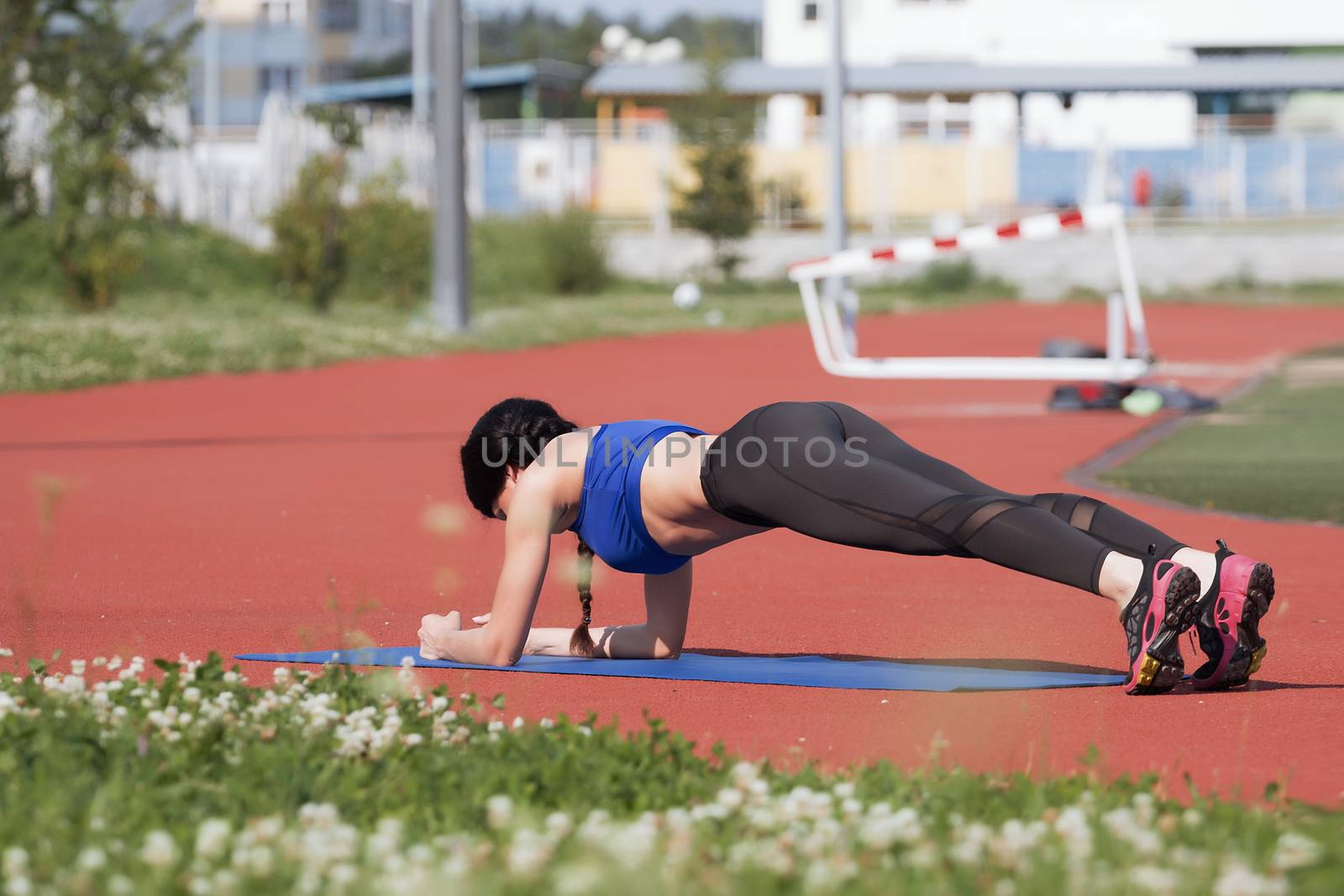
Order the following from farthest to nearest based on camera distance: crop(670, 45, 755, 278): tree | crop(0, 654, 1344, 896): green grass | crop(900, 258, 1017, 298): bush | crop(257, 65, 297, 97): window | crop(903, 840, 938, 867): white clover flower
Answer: crop(257, 65, 297, 97): window
crop(900, 258, 1017, 298): bush
crop(670, 45, 755, 278): tree
crop(903, 840, 938, 867): white clover flower
crop(0, 654, 1344, 896): green grass

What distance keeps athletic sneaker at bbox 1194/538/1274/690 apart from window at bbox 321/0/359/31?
88.9m

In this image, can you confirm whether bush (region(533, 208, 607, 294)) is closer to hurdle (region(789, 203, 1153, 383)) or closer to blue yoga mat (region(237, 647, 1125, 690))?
hurdle (region(789, 203, 1153, 383))

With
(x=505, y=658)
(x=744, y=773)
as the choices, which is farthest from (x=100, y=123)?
(x=744, y=773)

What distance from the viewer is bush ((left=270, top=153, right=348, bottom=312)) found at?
2427cm

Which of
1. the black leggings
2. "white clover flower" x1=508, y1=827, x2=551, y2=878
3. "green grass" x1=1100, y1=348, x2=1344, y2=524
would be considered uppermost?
the black leggings

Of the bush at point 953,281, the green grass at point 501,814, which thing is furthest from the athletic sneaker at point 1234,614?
the bush at point 953,281

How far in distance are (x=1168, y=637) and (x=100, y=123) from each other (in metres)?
21.1

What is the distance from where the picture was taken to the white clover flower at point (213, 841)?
10.3 feet

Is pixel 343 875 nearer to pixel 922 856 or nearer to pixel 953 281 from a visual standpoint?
pixel 922 856

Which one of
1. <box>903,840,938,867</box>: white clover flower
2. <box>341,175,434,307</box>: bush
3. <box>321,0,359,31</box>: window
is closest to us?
<box>903,840,938,867</box>: white clover flower

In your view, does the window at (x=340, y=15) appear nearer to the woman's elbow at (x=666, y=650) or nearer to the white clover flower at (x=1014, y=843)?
the woman's elbow at (x=666, y=650)

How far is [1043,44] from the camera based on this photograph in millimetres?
57812

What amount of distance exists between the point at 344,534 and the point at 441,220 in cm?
1356

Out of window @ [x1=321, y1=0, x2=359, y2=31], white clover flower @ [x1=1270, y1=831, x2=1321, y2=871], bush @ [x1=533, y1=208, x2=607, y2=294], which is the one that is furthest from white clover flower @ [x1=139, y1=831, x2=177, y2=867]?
window @ [x1=321, y1=0, x2=359, y2=31]
